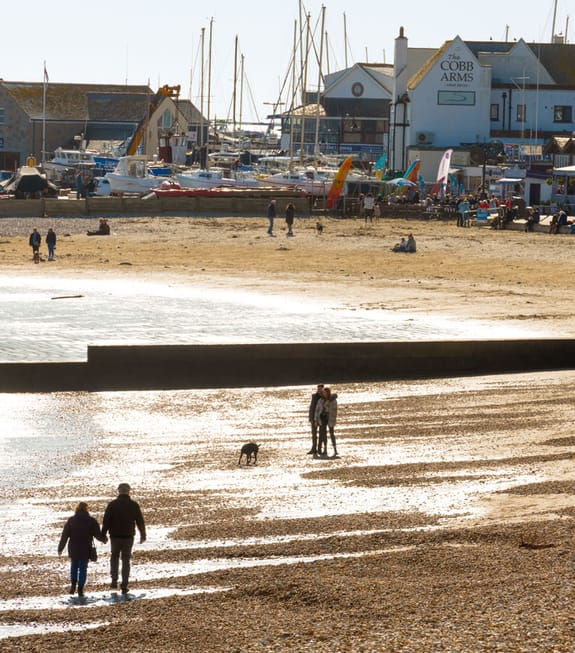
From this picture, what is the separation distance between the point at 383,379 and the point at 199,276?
1457 cm

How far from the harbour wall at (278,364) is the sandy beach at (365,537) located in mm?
796

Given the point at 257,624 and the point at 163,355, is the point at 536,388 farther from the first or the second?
the point at 257,624

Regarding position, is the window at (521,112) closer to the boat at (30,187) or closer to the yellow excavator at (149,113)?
the yellow excavator at (149,113)

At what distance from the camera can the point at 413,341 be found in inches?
1056

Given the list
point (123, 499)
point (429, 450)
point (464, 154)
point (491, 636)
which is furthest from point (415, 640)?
point (464, 154)

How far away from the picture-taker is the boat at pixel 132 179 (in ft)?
237

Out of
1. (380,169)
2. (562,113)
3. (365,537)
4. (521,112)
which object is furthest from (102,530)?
(562,113)

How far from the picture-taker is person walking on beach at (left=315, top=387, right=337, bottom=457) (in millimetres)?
19578

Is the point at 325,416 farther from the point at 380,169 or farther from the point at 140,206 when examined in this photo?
the point at 380,169

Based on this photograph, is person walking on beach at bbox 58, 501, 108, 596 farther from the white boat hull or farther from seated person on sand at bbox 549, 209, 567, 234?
the white boat hull

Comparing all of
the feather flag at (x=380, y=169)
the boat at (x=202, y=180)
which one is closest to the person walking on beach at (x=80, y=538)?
the boat at (x=202, y=180)

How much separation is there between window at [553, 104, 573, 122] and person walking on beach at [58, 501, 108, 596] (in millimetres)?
76282

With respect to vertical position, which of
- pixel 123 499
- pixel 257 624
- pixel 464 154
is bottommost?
pixel 257 624

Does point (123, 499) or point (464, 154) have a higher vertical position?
point (464, 154)
